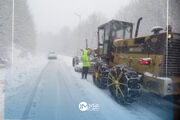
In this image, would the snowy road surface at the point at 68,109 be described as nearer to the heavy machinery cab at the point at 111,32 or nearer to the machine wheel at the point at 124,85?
the machine wheel at the point at 124,85

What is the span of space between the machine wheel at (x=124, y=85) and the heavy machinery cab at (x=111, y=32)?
1031mm

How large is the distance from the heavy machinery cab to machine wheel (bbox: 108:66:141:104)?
1031 millimetres

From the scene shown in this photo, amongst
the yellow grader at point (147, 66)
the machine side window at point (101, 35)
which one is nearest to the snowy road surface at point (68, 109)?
the yellow grader at point (147, 66)

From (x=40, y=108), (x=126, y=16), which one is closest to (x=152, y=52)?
(x=126, y=16)

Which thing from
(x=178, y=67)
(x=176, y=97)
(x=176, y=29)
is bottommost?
(x=176, y=97)

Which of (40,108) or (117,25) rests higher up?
(117,25)

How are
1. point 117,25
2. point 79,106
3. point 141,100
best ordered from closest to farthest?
point 79,106 → point 141,100 → point 117,25

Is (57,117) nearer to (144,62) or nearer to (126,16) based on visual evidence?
(144,62)

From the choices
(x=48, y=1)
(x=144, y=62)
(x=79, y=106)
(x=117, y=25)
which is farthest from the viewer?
(x=117, y=25)

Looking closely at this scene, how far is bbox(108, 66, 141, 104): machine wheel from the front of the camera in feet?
6.84

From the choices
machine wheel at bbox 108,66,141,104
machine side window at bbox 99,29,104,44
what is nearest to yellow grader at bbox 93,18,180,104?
machine wheel at bbox 108,66,141,104

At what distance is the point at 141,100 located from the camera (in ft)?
8.52

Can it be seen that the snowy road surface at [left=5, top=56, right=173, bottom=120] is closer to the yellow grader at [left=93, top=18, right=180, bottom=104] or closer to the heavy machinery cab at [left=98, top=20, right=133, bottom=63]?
the yellow grader at [left=93, top=18, right=180, bottom=104]

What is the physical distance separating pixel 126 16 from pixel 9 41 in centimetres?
262
